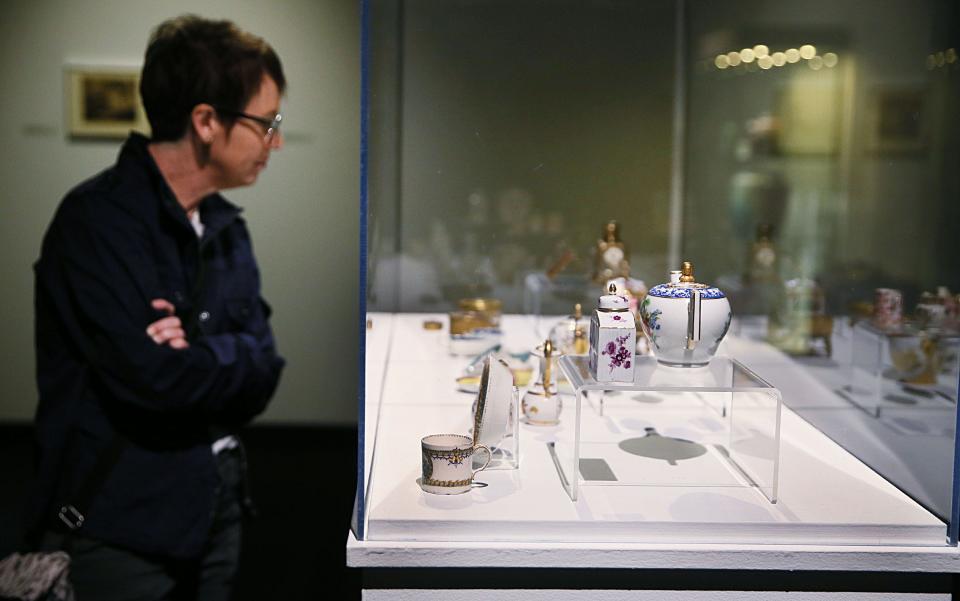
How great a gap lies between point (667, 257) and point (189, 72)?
3.82 feet

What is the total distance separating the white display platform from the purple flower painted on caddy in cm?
18

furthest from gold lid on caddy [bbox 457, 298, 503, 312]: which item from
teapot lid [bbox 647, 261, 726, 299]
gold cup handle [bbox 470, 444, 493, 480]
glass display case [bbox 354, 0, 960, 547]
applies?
gold cup handle [bbox 470, 444, 493, 480]

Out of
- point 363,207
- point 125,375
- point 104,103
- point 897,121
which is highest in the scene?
point 104,103

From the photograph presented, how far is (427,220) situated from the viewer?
2.40 meters

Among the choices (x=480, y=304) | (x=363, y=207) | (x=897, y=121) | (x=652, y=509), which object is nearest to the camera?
(x=363, y=207)

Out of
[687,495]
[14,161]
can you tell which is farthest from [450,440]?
[14,161]

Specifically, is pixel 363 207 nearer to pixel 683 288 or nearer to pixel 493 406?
pixel 493 406

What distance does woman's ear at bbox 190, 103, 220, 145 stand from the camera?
83.1 inches

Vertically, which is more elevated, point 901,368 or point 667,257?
point 667,257

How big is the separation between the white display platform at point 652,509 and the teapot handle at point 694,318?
210 mm

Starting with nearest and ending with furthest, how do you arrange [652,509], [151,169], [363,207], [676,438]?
1. [363,207]
2. [652,509]
3. [676,438]
4. [151,169]

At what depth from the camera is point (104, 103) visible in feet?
14.6

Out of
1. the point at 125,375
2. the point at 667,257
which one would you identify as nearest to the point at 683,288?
the point at 667,257

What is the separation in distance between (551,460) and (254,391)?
2.52ft
